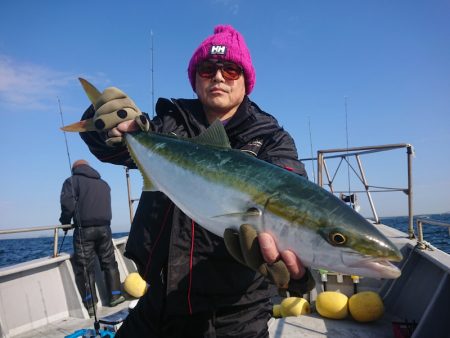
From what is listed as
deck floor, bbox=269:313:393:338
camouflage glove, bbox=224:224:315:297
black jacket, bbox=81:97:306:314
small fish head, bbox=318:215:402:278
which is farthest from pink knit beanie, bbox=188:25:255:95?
deck floor, bbox=269:313:393:338

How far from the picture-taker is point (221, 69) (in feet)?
9.20

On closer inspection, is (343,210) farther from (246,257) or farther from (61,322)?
(61,322)

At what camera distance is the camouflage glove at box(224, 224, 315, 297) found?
1846 mm

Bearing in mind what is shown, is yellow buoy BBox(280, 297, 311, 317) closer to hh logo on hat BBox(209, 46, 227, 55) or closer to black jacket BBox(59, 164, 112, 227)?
black jacket BBox(59, 164, 112, 227)

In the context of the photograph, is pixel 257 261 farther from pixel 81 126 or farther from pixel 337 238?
pixel 81 126

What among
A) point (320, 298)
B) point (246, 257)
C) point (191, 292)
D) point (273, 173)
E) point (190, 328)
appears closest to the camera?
point (246, 257)

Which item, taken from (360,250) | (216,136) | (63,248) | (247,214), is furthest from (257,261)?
(63,248)

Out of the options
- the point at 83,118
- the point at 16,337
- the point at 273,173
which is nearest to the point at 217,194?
the point at 273,173

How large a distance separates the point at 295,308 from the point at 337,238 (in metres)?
4.69

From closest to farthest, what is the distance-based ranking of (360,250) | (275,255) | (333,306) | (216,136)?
(360,250) → (275,255) → (216,136) → (333,306)

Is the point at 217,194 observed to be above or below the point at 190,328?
above

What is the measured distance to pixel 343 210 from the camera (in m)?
1.86

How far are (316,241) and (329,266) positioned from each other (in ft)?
0.49

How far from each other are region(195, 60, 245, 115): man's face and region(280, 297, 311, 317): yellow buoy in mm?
4415
